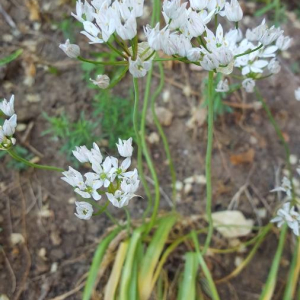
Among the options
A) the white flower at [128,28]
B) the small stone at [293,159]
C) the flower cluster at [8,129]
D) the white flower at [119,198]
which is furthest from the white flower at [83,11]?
the small stone at [293,159]

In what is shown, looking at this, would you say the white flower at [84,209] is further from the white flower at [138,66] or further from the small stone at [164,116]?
the small stone at [164,116]

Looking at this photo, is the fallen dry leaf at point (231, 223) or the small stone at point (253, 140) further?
the small stone at point (253, 140)

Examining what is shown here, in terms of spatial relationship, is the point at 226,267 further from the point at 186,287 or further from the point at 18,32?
the point at 18,32

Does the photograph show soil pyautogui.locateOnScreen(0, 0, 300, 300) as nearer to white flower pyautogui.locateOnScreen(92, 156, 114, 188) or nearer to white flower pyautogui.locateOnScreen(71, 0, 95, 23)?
white flower pyautogui.locateOnScreen(92, 156, 114, 188)

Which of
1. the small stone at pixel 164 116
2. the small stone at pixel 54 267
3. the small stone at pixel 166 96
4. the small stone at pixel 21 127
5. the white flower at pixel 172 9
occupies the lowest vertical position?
the small stone at pixel 54 267

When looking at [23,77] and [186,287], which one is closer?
[186,287]

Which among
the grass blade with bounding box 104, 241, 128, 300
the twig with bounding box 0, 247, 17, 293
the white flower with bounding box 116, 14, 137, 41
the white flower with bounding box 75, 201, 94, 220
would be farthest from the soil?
the white flower with bounding box 116, 14, 137, 41

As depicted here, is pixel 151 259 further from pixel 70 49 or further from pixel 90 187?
pixel 70 49

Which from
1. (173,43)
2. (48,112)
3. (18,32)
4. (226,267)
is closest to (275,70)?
(173,43)
